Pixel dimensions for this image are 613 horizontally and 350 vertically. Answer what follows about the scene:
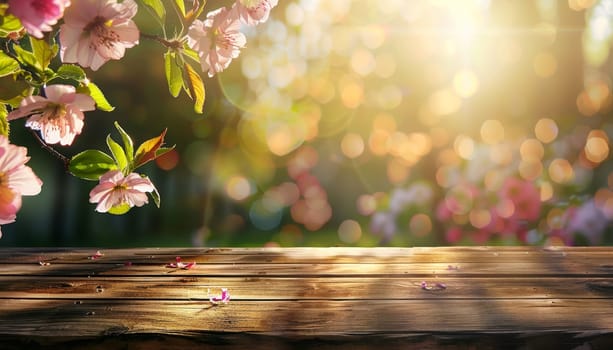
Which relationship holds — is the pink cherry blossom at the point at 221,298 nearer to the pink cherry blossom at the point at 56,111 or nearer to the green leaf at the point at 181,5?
the pink cherry blossom at the point at 56,111

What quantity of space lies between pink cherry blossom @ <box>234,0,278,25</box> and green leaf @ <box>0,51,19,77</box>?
0.40 m

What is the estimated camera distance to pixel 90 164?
1.21 meters

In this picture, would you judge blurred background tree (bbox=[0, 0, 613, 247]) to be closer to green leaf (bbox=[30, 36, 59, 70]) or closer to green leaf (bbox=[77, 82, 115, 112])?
green leaf (bbox=[77, 82, 115, 112])

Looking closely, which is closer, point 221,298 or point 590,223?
point 221,298

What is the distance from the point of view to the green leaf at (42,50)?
1.09 m

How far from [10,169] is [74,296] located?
62cm

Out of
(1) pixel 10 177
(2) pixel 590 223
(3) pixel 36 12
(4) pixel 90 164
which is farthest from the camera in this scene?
(2) pixel 590 223

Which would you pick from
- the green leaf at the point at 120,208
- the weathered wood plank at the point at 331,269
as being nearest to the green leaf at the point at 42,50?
the green leaf at the point at 120,208

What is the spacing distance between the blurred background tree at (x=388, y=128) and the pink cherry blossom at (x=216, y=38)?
190 inches

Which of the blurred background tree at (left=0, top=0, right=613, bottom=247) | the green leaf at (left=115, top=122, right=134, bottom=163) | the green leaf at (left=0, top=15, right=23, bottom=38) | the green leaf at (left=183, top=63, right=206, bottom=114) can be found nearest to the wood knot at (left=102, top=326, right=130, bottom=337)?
the green leaf at (left=115, top=122, right=134, bottom=163)

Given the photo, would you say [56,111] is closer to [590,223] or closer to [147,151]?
[147,151]

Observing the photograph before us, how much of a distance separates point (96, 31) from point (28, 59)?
0.13m

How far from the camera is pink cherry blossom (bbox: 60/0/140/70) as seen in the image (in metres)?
1.08

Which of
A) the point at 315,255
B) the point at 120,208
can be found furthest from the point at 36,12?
the point at 315,255
